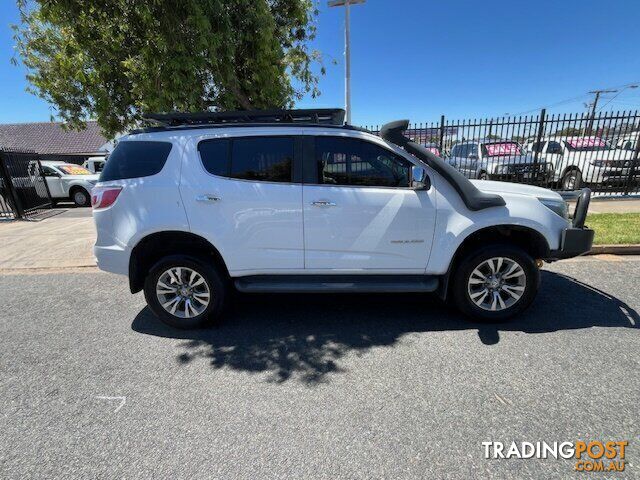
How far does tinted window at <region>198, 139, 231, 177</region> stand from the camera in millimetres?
3320

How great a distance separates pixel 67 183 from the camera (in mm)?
12969

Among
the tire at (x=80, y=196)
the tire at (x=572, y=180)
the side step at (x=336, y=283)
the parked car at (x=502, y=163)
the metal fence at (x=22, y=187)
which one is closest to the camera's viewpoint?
the side step at (x=336, y=283)

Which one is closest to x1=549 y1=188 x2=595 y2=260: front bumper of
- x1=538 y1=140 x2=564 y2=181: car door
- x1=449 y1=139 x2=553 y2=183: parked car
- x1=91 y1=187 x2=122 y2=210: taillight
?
x1=91 y1=187 x2=122 y2=210: taillight

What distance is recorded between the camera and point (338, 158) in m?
3.29

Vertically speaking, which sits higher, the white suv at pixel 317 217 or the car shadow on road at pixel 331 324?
the white suv at pixel 317 217

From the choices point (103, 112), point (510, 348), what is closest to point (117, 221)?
point (510, 348)

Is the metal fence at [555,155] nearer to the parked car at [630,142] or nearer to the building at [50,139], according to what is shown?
the parked car at [630,142]

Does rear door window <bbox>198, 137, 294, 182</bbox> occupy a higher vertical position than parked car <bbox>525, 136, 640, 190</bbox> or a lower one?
higher

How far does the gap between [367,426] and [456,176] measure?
2260 millimetres

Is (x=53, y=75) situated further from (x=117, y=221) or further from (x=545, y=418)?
(x=545, y=418)

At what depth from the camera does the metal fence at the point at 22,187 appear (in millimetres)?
10062

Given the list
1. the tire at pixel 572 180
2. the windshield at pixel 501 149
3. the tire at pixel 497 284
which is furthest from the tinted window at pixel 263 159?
the tire at pixel 572 180

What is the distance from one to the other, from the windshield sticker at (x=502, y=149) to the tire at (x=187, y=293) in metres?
9.85

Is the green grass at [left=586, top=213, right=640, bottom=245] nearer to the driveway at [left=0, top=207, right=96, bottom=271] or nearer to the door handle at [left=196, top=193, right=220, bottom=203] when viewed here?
the door handle at [left=196, top=193, right=220, bottom=203]
